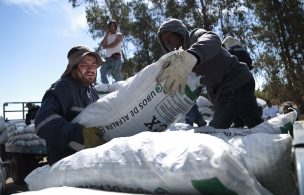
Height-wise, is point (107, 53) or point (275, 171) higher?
point (107, 53)

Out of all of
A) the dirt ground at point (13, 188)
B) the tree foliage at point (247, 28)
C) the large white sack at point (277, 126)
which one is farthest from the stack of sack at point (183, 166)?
the tree foliage at point (247, 28)

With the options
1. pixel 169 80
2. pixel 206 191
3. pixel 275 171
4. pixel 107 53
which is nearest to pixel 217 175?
pixel 206 191

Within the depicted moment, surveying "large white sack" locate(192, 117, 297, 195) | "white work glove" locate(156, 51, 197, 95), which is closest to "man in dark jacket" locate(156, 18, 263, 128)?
"white work glove" locate(156, 51, 197, 95)

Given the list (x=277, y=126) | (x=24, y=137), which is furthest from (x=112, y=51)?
(x=277, y=126)

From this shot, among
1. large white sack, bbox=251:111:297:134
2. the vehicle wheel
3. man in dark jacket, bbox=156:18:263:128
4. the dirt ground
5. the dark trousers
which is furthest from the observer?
the vehicle wheel

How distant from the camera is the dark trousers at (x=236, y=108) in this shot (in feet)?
10.7

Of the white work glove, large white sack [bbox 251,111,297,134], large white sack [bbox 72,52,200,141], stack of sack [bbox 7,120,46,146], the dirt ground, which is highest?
the white work glove

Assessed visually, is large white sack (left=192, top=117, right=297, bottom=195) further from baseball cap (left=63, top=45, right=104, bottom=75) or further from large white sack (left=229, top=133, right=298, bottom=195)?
baseball cap (left=63, top=45, right=104, bottom=75)

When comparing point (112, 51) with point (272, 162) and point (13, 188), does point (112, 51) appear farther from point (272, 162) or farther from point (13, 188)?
point (272, 162)

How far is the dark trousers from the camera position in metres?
3.27

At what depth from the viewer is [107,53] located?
802 centimetres

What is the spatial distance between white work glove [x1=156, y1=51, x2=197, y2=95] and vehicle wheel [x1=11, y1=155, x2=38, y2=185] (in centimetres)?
648

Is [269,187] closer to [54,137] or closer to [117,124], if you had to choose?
[117,124]

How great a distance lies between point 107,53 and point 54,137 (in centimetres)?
553
